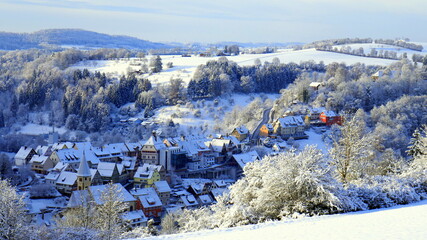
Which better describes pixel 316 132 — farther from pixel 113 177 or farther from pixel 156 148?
pixel 113 177

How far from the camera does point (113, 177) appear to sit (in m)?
31.5

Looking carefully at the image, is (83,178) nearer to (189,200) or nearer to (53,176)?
(53,176)

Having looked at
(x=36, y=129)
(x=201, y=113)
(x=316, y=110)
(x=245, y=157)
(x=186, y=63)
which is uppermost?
(x=186, y=63)

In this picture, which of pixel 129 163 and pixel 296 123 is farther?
pixel 296 123

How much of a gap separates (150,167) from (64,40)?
388ft

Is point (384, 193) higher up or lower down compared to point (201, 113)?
higher up

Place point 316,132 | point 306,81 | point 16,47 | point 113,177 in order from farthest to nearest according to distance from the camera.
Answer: point 16,47
point 306,81
point 316,132
point 113,177

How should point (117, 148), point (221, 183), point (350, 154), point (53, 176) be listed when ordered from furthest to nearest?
point (117, 148), point (221, 183), point (53, 176), point (350, 154)

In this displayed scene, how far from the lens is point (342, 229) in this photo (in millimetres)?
9148

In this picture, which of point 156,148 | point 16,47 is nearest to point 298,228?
point 156,148

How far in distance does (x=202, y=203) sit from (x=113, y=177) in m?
6.81

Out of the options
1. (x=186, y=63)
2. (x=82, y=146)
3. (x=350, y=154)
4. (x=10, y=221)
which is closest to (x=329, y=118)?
(x=82, y=146)

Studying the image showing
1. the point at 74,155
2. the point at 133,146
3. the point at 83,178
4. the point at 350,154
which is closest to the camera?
the point at 350,154

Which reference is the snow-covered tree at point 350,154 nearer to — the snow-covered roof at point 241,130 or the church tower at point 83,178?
the church tower at point 83,178
